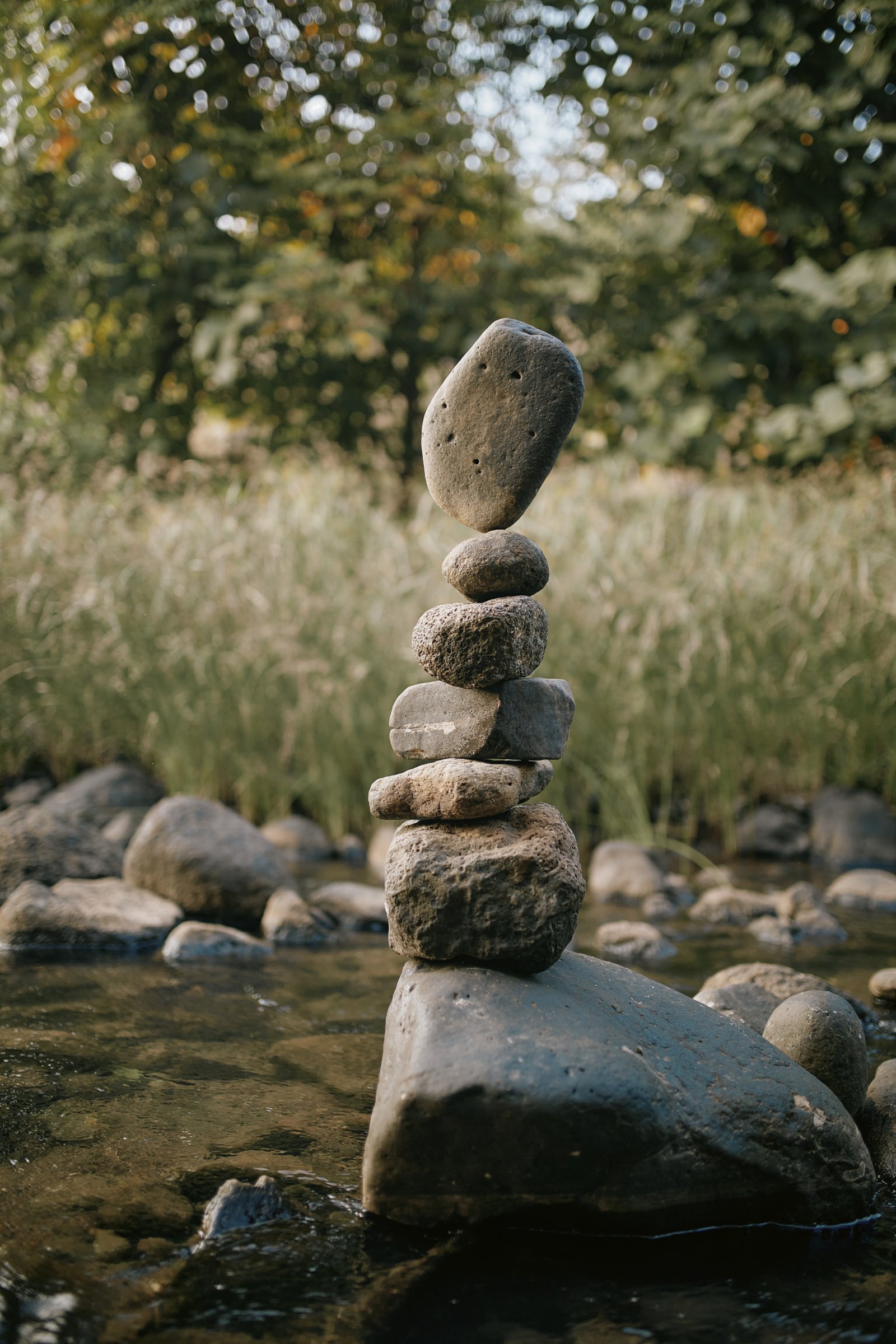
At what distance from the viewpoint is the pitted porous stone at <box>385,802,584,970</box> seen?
2.23 m

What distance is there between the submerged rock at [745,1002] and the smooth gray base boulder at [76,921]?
2146 mm

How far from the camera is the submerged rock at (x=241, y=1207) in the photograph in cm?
191

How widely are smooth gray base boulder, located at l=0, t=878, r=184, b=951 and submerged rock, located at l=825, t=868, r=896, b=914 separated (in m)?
2.87

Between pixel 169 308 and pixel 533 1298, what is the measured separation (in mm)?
9073

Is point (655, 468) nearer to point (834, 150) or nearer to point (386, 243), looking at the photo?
point (834, 150)

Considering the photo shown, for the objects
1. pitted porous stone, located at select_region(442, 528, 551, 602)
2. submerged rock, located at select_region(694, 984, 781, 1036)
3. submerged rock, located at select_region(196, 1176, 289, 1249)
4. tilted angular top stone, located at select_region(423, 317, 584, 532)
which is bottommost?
submerged rock, located at select_region(196, 1176, 289, 1249)

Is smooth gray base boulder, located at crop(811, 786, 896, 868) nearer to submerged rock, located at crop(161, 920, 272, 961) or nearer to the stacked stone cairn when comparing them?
submerged rock, located at crop(161, 920, 272, 961)

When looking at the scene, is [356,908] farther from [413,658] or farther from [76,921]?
[413,658]

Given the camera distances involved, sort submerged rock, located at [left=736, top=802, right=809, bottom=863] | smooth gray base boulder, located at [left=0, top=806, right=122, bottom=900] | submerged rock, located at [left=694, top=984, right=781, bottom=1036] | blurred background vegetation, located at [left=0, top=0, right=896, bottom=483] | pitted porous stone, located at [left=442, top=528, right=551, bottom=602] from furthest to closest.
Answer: blurred background vegetation, located at [left=0, top=0, right=896, bottom=483]
submerged rock, located at [left=736, top=802, right=809, bottom=863]
smooth gray base boulder, located at [left=0, top=806, right=122, bottom=900]
submerged rock, located at [left=694, top=984, right=781, bottom=1036]
pitted porous stone, located at [left=442, top=528, right=551, bottom=602]

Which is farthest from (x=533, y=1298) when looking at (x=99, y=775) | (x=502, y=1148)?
(x=99, y=775)

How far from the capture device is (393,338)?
9766mm

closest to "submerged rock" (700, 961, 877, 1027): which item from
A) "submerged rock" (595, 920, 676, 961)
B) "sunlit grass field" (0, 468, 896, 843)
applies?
"submerged rock" (595, 920, 676, 961)

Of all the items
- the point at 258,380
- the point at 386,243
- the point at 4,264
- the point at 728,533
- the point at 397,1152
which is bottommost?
the point at 397,1152

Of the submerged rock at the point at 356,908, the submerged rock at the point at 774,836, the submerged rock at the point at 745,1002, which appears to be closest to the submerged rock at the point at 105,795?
the submerged rock at the point at 356,908
